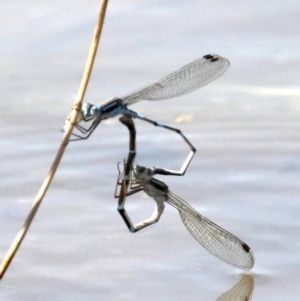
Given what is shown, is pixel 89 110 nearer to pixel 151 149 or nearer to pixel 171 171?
pixel 171 171

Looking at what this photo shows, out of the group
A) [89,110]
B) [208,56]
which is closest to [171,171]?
[208,56]

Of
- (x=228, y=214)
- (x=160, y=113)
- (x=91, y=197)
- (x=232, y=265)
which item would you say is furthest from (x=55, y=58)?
(x=232, y=265)

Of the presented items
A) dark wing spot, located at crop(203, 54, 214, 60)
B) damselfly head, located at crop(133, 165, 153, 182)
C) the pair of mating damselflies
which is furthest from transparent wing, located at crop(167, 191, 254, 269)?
dark wing spot, located at crop(203, 54, 214, 60)

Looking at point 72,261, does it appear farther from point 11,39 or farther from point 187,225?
point 11,39

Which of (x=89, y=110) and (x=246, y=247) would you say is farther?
(x=246, y=247)

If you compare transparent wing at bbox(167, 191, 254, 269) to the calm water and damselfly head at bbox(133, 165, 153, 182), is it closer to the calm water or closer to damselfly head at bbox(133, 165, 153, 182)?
the calm water
